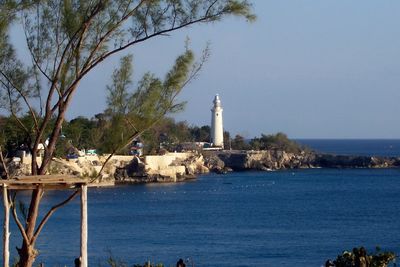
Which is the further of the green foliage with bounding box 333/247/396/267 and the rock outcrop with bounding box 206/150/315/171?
the rock outcrop with bounding box 206/150/315/171

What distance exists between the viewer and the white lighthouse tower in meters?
88.5

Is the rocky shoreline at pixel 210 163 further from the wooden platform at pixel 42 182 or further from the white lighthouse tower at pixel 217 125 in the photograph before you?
the wooden platform at pixel 42 182

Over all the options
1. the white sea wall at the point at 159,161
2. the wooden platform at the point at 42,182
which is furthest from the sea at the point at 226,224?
the wooden platform at the point at 42,182

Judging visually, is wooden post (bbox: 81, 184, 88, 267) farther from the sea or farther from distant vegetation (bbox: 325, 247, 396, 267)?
the sea

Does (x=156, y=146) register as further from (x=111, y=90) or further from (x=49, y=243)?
(x=111, y=90)

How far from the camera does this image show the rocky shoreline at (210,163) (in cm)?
6675

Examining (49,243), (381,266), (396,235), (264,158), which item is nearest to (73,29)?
(381,266)

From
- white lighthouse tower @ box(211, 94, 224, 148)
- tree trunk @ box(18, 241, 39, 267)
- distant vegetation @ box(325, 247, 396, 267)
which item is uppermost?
white lighthouse tower @ box(211, 94, 224, 148)

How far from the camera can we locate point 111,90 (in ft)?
35.8

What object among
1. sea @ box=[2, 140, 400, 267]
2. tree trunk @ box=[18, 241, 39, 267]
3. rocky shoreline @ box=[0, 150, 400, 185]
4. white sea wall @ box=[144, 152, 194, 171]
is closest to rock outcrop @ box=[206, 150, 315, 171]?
rocky shoreline @ box=[0, 150, 400, 185]

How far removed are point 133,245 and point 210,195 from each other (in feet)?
87.5

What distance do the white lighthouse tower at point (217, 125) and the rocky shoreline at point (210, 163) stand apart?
2541 millimetres

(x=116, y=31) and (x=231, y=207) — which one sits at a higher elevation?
(x=116, y=31)

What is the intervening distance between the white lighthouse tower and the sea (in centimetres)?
1973
